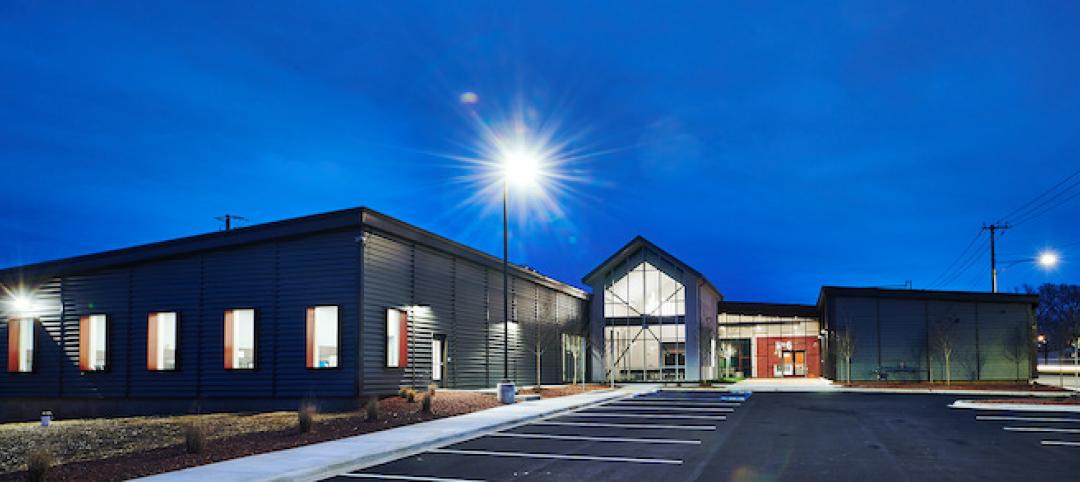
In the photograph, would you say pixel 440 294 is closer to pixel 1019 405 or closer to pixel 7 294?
pixel 7 294

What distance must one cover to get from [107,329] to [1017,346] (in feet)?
154

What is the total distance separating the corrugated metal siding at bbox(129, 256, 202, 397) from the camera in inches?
1079

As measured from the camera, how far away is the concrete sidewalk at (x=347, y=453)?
469 inches

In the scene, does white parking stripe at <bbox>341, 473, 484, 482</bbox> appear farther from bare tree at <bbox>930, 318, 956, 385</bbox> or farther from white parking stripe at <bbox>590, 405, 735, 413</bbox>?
bare tree at <bbox>930, 318, 956, 385</bbox>

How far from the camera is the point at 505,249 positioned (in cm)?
2709

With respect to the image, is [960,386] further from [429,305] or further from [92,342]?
[92,342]

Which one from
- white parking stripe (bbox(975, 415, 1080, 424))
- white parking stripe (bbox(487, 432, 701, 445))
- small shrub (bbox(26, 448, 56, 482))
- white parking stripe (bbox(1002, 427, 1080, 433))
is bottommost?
white parking stripe (bbox(975, 415, 1080, 424))

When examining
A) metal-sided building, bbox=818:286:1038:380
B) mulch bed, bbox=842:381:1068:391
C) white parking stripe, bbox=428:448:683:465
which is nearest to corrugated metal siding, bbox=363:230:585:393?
white parking stripe, bbox=428:448:683:465

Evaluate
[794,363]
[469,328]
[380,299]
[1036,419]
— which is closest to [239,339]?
[380,299]

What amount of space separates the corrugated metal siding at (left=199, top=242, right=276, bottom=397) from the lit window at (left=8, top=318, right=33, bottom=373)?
8.54 m

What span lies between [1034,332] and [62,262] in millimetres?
49938

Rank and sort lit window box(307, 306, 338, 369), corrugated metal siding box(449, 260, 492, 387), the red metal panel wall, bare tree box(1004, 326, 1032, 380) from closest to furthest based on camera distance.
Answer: lit window box(307, 306, 338, 369)
corrugated metal siding box(449, 260, 492, 387)
bare tree box(1004, 326, 1032, 380)
the red metal panel wall

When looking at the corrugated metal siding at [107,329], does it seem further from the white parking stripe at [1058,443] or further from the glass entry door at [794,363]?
the glass entry door at [794,363]

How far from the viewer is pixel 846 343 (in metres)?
47.0
